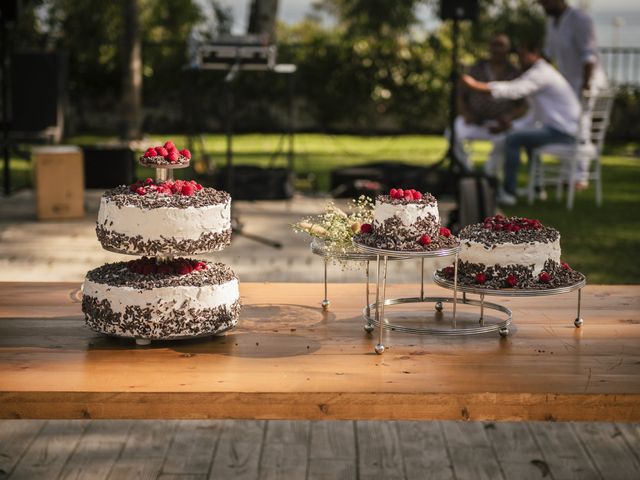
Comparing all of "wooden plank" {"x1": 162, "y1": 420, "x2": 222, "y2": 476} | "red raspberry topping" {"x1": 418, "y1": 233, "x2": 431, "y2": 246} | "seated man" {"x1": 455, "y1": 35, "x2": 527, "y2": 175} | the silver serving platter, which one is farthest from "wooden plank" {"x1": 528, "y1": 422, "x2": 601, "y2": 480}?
"seated man" {"x1": 455, "y1": 35, "x2": 527, "y2": 175}

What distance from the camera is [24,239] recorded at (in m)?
6.46

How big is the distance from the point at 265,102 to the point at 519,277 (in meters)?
11.0

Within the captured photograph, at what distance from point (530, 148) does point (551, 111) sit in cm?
34

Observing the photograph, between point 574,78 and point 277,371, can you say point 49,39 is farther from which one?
point 277,371

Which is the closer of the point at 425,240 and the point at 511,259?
the point at 425,240

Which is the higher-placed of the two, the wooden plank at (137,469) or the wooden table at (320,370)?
the wooden table at (320,370)

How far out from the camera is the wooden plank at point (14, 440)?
321cm

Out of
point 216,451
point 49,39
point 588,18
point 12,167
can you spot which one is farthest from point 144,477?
point 49,39

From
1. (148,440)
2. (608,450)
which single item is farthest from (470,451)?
(148,440)

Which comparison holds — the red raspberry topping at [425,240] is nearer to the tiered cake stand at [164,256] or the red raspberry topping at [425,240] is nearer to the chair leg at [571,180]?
the tiered cake stand at [164,256]

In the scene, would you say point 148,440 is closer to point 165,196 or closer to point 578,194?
point 165,196

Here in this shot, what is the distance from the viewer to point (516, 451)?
10.9 ft

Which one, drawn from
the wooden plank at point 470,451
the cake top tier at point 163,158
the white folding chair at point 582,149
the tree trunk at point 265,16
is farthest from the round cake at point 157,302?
the tree trunk at point 265,16

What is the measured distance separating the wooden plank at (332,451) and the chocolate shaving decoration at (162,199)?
0.81m
